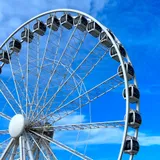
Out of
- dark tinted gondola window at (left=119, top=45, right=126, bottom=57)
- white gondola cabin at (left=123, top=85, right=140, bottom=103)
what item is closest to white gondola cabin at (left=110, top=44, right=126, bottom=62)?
dark tinted gondola window at (left=119, top=45, right=126, bottom=57)

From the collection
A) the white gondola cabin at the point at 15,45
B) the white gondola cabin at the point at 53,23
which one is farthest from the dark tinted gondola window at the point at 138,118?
the white gondola cabin at the point at 15,45

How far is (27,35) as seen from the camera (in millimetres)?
29531

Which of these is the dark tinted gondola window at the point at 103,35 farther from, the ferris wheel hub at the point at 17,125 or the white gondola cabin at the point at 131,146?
the ferris wheel hub at the point at 17,125

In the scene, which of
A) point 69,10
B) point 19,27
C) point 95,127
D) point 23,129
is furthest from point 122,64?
point 19,27

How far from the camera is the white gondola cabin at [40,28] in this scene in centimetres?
2872

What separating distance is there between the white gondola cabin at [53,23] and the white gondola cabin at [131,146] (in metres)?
10.0

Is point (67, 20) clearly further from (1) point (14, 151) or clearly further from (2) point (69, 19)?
(1) point (14, 151)

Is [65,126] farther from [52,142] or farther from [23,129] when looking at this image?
[23,129]

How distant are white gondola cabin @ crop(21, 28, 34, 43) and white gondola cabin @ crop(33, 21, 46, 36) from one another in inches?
26.6

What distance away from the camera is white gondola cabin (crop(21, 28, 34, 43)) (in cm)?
2950

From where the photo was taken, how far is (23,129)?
25.7 metres

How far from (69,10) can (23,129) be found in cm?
775

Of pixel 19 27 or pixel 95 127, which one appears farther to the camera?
pixel 19 27

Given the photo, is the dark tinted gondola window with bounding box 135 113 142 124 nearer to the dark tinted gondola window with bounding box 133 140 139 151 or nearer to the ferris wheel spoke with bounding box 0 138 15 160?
the dark tinted gondola window with bounding box 133 140 139 151
